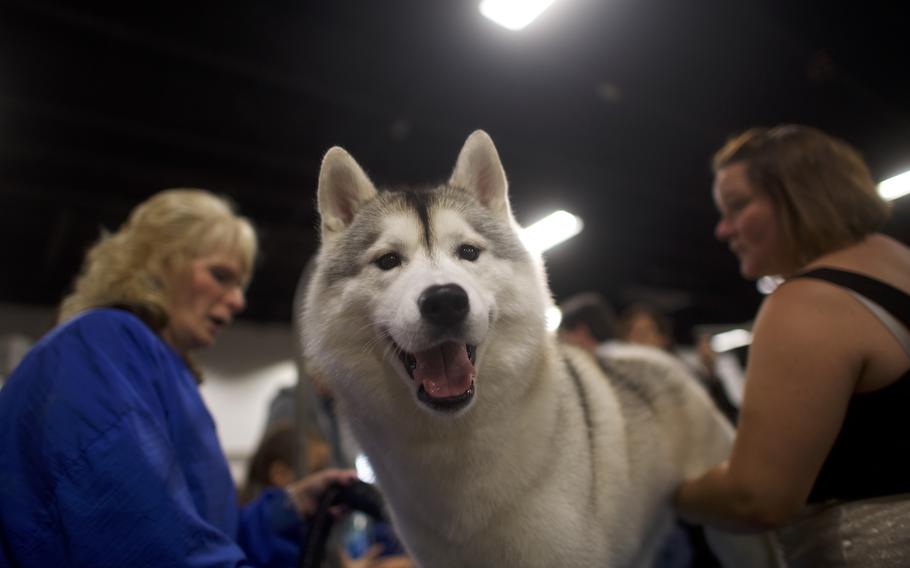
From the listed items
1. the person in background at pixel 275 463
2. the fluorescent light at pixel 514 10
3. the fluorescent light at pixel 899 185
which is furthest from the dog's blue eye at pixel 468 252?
the fluorescent light at pixel 899 185

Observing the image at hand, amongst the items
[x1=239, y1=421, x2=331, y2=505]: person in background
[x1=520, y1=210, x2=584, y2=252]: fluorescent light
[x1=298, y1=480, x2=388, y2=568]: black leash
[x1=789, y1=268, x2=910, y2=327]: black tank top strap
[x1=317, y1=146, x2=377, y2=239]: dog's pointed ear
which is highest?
[x1=317, y1=146, x2=377, y2=239]: dog's pointed ear

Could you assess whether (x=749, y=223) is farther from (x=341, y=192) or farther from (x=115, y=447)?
(x=115, y=447)

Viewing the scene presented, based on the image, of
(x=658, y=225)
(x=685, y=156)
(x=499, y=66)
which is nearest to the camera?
(x=499, y=66)

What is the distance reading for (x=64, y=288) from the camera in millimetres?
8469

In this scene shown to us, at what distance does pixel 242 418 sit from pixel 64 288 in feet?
12.4

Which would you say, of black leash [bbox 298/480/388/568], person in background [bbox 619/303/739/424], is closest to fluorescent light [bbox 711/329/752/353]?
person in background [bbox 619/303/739/424]

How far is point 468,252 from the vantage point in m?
1.46

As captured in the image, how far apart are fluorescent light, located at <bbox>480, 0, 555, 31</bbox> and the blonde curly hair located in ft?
4.46

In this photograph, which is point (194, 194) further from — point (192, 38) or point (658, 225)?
point (658, 225)

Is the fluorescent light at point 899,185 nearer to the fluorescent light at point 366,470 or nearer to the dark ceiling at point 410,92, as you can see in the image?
the dark ceiling at point 410,92

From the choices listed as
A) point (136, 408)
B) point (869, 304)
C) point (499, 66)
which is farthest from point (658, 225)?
point (136, 408)

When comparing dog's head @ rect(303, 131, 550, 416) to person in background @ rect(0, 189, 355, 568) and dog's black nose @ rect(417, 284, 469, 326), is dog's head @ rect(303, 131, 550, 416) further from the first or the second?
person in background @ rect(0, 189, 355, 568)

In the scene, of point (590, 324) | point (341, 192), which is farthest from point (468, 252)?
point (590, 324)

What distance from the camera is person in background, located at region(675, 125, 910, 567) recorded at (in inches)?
54.4
